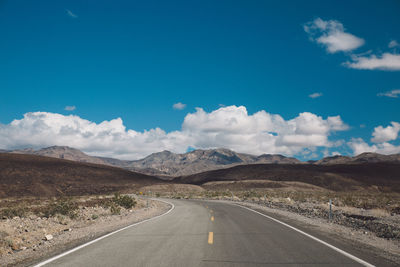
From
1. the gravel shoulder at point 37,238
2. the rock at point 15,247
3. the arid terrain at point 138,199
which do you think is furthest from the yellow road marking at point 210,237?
the rock at point 15,247

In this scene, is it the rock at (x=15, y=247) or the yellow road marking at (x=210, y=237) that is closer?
the yellow road marking at (x=210, y=237)

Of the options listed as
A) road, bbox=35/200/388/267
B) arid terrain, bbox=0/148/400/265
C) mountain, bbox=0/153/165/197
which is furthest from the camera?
mountain, bbox=0/153/165/197

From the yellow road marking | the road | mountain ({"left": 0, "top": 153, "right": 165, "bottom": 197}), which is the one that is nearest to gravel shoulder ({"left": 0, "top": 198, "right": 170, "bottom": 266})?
the road

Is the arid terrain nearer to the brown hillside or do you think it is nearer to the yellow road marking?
the brown hillside

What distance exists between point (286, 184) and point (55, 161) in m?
70.8

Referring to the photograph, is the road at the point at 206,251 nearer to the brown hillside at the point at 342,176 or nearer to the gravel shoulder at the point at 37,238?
the gravel shoulder at the point at 37,238

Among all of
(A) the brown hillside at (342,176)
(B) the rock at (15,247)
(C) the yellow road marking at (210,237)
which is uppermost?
(A) the brown hillside at (342,176)

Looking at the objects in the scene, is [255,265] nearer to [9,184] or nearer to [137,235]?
[137,235]

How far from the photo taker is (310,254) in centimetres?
748

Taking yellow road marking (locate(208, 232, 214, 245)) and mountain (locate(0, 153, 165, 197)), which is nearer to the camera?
yellow road marking (locate(208, 232, 214, 245))

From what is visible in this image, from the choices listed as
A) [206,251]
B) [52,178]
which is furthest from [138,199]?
[52,178]

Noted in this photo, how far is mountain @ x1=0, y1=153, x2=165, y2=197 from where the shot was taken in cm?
6344

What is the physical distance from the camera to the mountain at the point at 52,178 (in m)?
63.4

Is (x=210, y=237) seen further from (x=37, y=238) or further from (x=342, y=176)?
(x=342, y=176)
